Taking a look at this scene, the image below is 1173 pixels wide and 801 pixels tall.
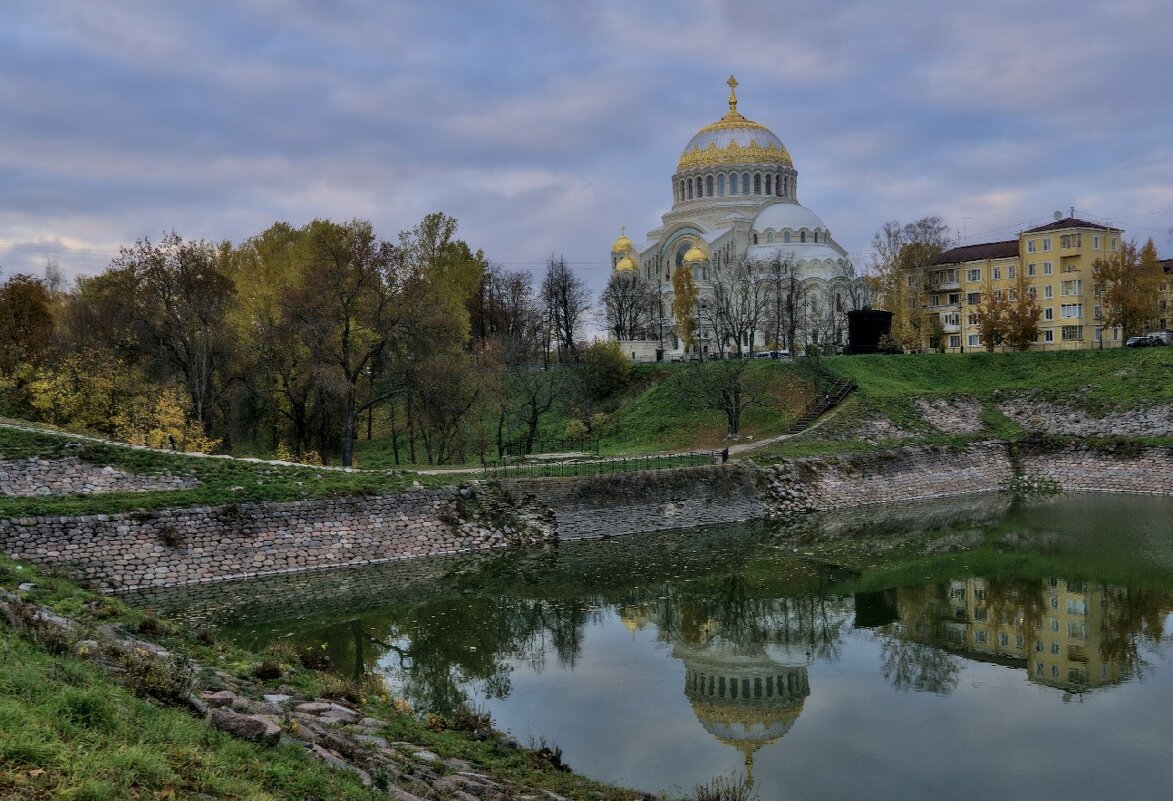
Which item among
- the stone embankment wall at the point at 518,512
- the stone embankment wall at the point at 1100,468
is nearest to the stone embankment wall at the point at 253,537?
the stone embankment wall at the point at 518,512

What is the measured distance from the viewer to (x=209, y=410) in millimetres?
37844

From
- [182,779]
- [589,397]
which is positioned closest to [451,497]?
[182,779]

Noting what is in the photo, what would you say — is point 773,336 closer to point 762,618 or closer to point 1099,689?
point 762,618

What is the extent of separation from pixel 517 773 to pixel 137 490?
18.3 m

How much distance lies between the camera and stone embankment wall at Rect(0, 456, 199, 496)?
25516mm

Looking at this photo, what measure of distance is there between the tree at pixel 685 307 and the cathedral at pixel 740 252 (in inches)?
29.4

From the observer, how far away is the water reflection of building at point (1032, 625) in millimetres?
18406

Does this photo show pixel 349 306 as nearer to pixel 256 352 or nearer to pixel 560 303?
pixel 256 352

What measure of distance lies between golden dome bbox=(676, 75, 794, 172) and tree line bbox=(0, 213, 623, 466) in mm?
46941

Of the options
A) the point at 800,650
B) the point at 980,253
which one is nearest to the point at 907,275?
the point at 980,253

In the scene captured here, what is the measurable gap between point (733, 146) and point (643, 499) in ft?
195

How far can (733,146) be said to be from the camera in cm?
8569

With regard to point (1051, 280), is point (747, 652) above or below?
below

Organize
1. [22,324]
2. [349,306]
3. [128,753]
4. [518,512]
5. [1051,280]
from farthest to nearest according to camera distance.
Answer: [1051,280] < [22,324] < [349,306] < [518,512] < [128,753]
